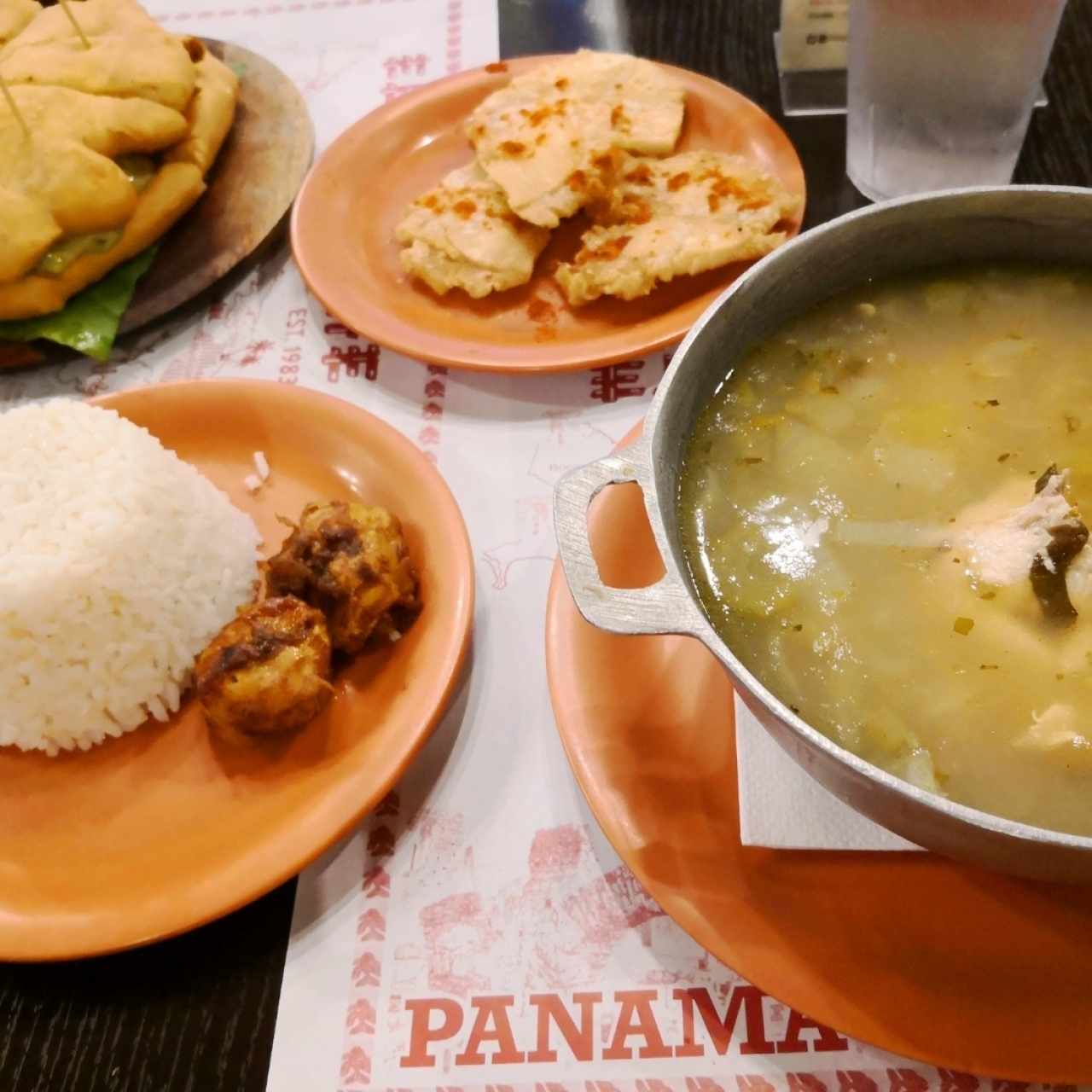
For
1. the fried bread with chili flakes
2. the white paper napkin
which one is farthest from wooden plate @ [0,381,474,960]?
the fried bread with chili flakes

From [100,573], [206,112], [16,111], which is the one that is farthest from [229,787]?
[206,112]

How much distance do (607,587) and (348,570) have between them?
0.61 m

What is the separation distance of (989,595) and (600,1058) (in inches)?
29.0

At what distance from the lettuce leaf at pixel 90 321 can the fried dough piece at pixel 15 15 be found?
92cm

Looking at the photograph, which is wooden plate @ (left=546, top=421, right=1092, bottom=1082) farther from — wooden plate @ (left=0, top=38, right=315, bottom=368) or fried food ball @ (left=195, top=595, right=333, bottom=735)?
wooden plate @ (left=0, top=38, right=315, bottom=368)

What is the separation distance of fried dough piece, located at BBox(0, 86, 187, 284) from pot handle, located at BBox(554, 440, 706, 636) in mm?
1595

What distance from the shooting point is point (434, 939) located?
127cm

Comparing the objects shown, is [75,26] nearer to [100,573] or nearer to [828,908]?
[100,573]

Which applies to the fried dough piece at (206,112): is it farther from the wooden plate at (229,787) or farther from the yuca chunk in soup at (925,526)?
the yuca chunk in soup at (925,526)

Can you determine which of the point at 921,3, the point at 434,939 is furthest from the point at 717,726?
the point at 921,3

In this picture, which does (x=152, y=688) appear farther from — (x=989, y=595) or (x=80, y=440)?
(x=989, y=595)

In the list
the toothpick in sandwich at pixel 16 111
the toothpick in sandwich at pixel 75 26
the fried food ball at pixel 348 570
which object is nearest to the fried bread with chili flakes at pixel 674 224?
the fried food ball at pixel 348 570

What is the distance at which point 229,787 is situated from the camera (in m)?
1.42

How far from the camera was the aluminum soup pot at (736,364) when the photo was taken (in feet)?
2.69
